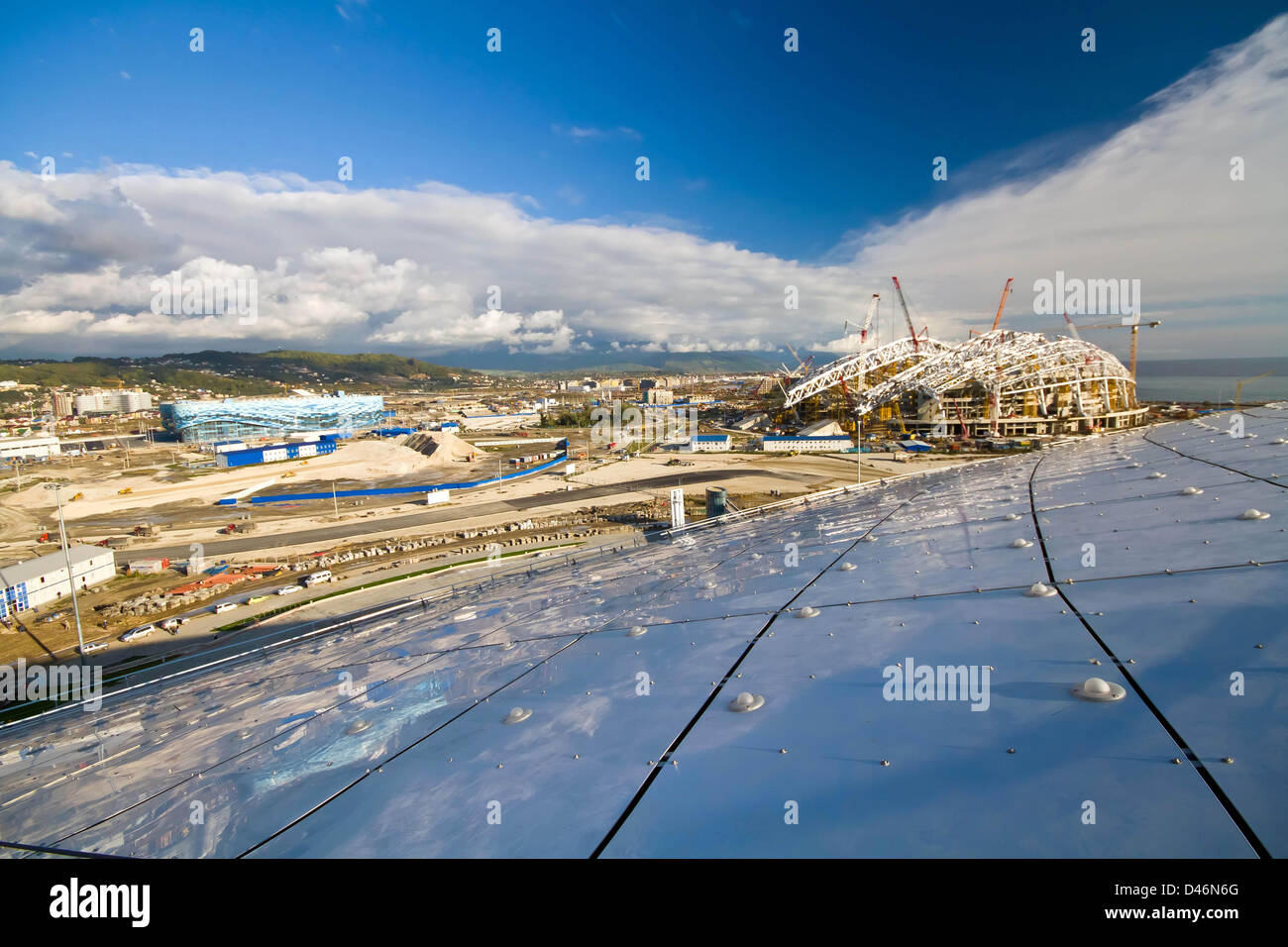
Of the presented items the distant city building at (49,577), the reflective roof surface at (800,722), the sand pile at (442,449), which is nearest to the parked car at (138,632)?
the distant city building at (49,577)

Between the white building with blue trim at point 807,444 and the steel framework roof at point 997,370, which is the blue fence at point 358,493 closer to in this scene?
the white building with blue trim at point 807,444

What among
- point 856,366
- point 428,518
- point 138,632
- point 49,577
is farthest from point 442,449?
point 856,366

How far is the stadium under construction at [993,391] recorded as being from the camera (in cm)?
5991

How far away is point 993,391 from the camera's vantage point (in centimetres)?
5956

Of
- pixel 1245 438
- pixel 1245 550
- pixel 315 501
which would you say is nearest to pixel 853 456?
pixel 1245 438

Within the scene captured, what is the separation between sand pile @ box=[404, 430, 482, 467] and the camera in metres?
60.2

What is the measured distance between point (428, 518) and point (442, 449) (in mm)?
25609

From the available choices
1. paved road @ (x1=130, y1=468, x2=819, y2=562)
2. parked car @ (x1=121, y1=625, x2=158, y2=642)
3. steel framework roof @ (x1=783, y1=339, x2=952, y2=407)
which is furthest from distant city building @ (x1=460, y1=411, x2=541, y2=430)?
parked car @ (x1=121, y1=625, x2=158, y2=642)

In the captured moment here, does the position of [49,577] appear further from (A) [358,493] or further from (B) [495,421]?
(B) [495,421]

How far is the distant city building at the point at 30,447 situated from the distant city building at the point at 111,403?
198ft

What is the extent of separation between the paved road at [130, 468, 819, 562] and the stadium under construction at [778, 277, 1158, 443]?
2576 cm

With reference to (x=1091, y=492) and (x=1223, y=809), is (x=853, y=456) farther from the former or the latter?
(x=1223, y=809)

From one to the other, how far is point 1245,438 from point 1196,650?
1124cm
